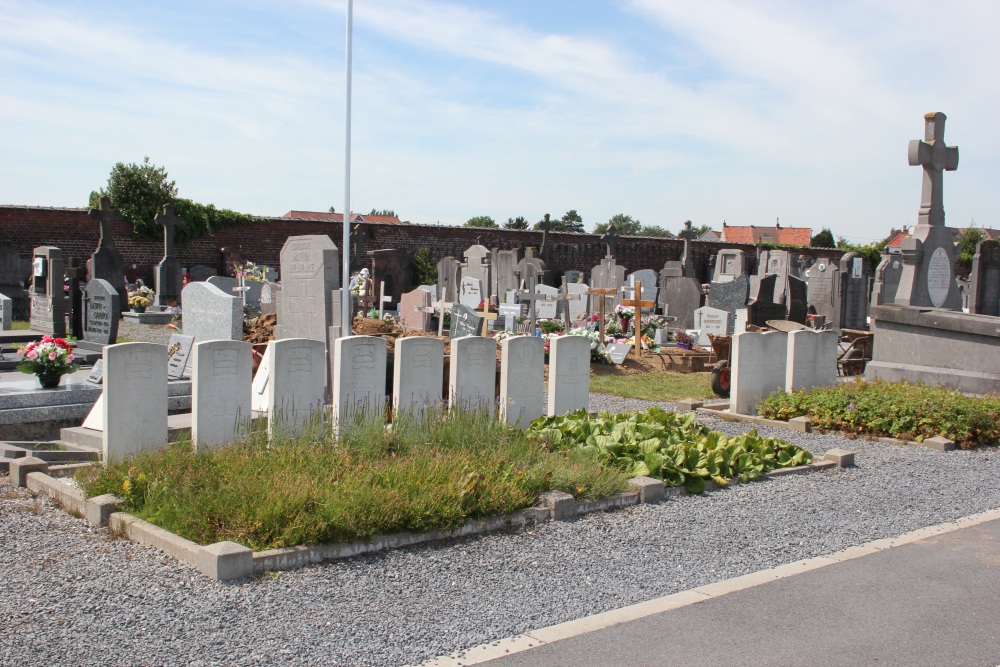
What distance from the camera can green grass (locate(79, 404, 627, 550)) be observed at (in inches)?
202

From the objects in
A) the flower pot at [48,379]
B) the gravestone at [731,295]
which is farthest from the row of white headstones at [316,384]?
the gravestone at [731,295]

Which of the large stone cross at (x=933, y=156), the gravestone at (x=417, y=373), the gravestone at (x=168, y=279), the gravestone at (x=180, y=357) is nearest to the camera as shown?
the gravestone at (x=417, y=373)

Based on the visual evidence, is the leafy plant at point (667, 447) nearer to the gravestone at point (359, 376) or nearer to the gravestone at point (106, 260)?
the gravestone at point (359, 376)

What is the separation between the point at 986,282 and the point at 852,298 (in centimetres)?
391

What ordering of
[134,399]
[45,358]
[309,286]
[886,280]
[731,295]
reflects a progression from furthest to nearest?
[886,280]
[731,295]
[309,286]
[45,358]
[134,399]

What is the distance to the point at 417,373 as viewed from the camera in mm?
8141

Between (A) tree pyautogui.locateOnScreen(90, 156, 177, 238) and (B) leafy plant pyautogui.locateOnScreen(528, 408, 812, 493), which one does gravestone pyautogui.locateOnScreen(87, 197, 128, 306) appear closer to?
(A) tree pyautogui.locateOnScreen(90, 156, 177, 238)

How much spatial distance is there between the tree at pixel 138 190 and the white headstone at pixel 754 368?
893 inches

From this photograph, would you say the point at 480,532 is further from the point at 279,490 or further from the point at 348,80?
the point at 348,80

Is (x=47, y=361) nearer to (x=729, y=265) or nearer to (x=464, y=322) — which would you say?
(x=464, y=322)

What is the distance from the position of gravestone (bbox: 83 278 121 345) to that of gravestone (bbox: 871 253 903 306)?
1806 centimetres

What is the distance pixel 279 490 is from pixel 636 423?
11.9 feet

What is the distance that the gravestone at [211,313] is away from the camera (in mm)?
11156

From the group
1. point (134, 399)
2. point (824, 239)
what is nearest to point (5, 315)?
point (134, 399)
